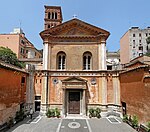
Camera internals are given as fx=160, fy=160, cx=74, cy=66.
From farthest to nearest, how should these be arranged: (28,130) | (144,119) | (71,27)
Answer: (71,27) < (28,130) < (144,119)

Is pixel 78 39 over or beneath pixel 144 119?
over

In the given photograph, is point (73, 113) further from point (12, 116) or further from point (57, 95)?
point (12, 116)

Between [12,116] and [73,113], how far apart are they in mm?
7469

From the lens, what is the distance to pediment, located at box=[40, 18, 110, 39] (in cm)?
2152

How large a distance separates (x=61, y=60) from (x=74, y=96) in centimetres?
506

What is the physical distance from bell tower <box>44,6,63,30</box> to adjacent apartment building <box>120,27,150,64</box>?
944 inches

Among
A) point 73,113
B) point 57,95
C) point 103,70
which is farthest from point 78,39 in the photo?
point 73,113

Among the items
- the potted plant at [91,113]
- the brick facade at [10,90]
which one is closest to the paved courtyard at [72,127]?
the brick facade at [10,90]

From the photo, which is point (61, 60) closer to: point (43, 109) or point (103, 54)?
point (103, 54)

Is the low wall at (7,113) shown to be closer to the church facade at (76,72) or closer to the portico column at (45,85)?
the portico column at (45,85)

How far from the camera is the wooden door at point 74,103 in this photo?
20312mm

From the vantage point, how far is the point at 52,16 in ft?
161

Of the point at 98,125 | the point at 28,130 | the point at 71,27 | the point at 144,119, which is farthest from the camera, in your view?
the point at 71,27

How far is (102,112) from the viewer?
1989 centimetres
